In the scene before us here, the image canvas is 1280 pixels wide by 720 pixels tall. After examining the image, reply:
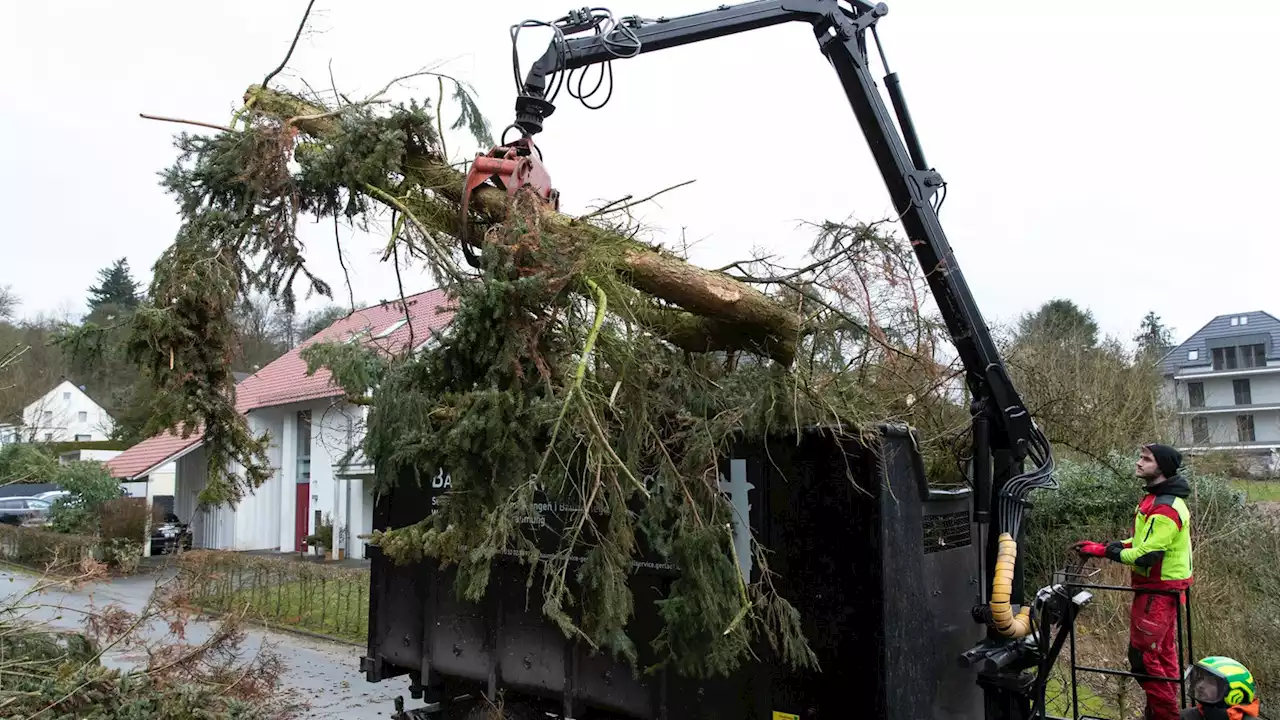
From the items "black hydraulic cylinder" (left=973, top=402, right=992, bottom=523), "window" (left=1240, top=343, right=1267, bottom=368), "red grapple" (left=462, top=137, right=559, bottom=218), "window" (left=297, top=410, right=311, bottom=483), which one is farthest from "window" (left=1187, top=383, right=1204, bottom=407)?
"window" (left=1240, top=343, right=1267, bottom=368)

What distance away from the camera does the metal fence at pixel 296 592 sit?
492 inches

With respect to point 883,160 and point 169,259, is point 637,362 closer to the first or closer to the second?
point 883,160

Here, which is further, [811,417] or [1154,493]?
[1154,493]

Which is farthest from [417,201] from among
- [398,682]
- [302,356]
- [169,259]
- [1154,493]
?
[398,682]

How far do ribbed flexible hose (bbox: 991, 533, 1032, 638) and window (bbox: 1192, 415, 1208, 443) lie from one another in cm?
1184

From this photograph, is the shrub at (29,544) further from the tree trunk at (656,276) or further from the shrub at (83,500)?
the tree trunk at (656,276)

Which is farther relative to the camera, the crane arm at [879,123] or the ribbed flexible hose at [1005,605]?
the crane arm at [879,123]

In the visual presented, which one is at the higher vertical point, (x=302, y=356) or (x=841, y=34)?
(x=841, y=34)

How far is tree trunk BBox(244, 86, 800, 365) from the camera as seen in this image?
4172 mm

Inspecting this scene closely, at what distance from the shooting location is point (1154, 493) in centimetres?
492

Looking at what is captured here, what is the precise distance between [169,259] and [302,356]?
5.97 ft

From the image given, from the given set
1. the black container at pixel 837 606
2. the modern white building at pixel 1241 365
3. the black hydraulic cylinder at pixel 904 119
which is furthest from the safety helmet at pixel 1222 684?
the modern white building at pixel 1241 365

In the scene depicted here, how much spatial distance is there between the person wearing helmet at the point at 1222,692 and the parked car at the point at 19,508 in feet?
107

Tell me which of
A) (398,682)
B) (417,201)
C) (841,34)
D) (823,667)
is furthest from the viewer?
(398,682)
